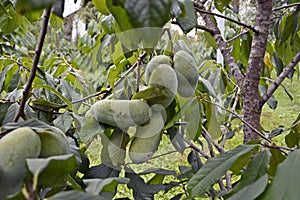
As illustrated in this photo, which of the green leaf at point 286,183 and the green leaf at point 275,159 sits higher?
the green leaf at point 286,183

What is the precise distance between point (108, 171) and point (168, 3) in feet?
1.59

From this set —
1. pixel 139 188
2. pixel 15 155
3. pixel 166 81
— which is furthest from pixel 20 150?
pixel 139 188

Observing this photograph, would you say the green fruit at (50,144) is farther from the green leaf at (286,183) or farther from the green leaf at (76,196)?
the green leaf at (286,183)

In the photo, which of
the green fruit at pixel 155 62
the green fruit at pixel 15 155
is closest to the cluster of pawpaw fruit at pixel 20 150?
the green fruit at pixel 15 155

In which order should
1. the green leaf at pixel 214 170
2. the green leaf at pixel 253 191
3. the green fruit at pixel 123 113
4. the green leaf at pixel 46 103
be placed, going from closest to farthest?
the green leaf at pixel 253 191 < the green leaf at pixel 214 170 < the green fruit at pixel 123 113 < the green leaf at pixel 46 103

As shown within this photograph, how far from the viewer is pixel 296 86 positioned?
6.60 m

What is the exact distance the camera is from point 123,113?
0.65 meters

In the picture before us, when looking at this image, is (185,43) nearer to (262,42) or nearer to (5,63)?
(262,42)

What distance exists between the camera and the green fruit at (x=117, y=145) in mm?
687

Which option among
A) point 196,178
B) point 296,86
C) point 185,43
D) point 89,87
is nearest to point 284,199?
point 196,178

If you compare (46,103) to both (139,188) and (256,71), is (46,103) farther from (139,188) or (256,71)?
(256,71)

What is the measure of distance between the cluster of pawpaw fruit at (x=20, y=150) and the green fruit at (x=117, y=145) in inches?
8.3

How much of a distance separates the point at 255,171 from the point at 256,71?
0.46m

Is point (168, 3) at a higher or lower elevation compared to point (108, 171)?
higher
